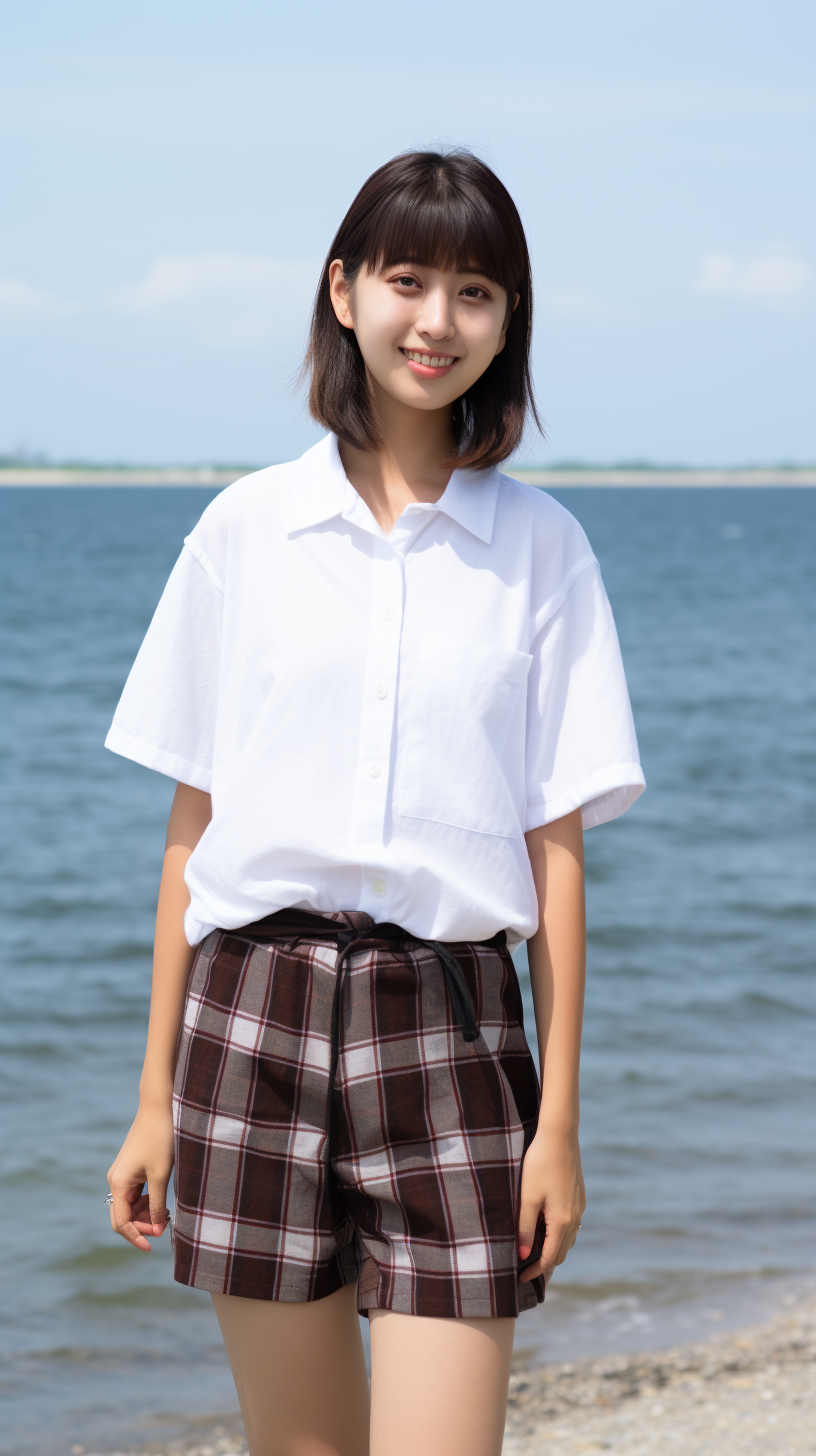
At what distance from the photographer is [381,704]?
1.62 metres

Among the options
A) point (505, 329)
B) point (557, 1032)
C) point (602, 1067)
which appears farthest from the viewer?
point (602, 1067)

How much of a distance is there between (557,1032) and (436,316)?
848mm

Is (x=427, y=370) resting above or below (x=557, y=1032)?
above

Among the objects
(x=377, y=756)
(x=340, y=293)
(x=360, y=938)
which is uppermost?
(x=340, y=293)

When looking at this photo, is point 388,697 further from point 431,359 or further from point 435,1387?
point 435,1387

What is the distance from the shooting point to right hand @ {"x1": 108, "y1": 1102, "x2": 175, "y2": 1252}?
5.85 feet

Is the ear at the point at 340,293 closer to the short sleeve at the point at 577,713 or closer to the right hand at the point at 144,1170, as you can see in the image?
the short sleeve at the point at 577,713

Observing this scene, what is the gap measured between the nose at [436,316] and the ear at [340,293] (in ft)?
0.47

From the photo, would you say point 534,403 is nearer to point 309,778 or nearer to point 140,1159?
point 309,778

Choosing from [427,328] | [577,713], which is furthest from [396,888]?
[427,328]

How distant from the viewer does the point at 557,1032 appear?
1685 mm

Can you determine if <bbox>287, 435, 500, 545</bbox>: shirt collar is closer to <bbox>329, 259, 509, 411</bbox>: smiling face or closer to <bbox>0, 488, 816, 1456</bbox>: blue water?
<bbox>329, 259, 509, 411</bbox>: smiling face

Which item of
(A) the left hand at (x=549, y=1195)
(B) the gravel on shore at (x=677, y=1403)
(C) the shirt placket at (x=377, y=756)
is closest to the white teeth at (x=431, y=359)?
(C) the shirt placket at (x=377, y=756)

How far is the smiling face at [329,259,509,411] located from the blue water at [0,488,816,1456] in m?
2.58
